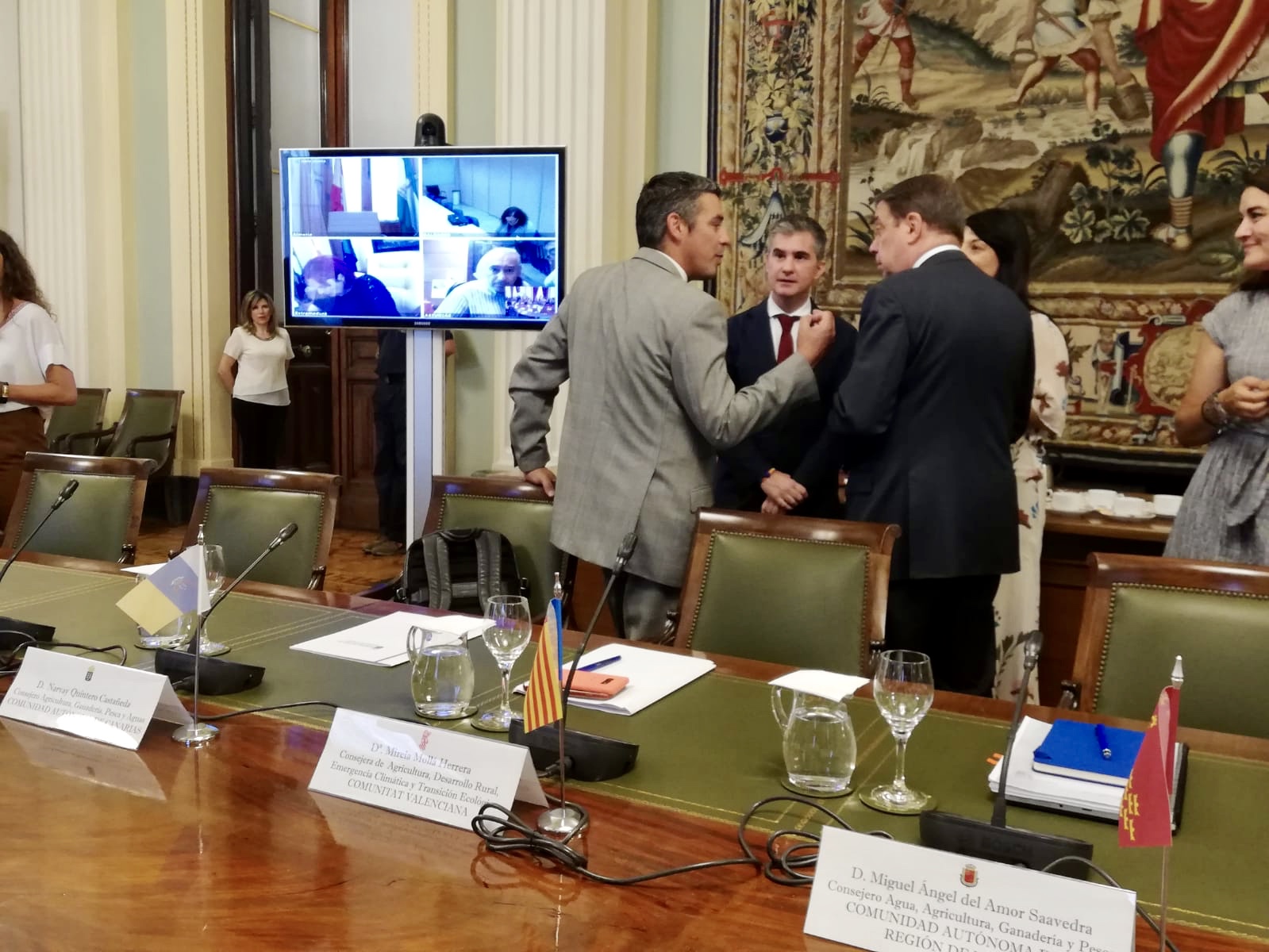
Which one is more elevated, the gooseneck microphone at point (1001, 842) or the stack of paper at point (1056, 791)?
the gooseneck microphone at point (1001, 842)

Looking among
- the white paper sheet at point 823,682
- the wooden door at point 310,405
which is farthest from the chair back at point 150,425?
the white paper sheet at point 823,682

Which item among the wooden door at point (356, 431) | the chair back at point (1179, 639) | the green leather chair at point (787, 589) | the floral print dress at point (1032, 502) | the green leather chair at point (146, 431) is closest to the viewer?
the chair back at point (1179, 639)

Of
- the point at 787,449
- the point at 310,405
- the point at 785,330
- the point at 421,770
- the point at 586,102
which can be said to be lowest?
the point at 310,405

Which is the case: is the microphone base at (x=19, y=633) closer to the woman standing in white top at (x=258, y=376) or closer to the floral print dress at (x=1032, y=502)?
the floral print dress at (x=1032, y=502)

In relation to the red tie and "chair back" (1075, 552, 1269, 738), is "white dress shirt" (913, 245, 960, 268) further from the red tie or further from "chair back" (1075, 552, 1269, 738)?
"chair back" (1075, 552, 1269, 738)

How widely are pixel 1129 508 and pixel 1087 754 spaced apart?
2.24m

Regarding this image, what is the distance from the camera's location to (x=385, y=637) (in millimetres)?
1976

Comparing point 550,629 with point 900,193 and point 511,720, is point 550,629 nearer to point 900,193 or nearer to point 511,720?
point 511,720

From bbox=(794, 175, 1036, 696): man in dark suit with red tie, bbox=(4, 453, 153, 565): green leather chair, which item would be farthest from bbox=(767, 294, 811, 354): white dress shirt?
bbox=(4, 453, 153, 565): green leather chair

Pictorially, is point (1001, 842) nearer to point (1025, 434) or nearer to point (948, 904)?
point (948, 904)

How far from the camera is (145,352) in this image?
6789 millimetres

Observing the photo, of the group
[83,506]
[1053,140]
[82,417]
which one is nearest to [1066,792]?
[83,506]

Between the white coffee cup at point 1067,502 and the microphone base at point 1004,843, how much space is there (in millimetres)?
2488

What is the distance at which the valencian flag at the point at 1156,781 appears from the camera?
861 millimetres
